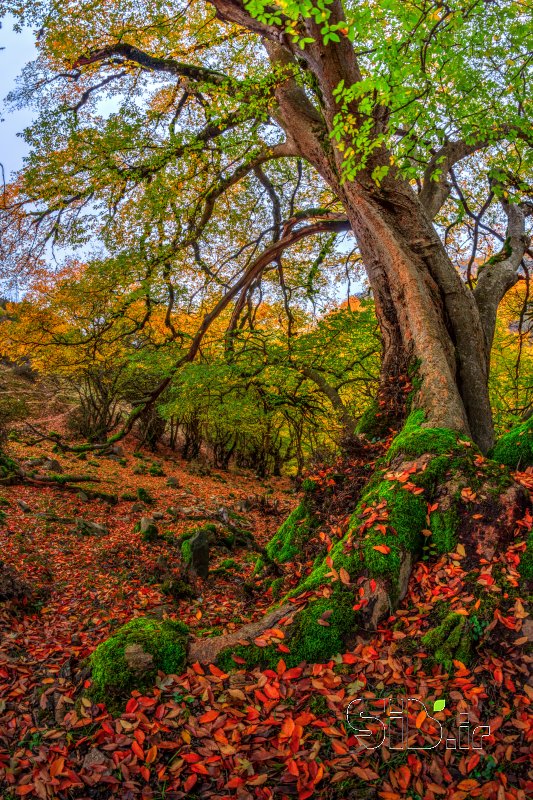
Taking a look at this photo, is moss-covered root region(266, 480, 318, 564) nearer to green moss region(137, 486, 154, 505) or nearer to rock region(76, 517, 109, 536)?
rock region(76, 517, 109, 536)

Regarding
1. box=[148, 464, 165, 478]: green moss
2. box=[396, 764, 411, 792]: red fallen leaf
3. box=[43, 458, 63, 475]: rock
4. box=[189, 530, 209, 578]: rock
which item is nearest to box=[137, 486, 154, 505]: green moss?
box=[43, 458, 63, 475]: rock

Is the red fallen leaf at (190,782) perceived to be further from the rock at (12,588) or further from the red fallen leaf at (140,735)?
the rock at (12,588)

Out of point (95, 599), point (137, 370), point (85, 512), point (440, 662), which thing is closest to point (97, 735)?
point (440, 662)

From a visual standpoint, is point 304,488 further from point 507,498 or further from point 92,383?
Result: point 92,383

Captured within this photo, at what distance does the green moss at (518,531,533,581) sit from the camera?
2.52m

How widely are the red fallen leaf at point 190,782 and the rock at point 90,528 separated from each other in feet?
16.5

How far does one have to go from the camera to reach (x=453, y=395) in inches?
164

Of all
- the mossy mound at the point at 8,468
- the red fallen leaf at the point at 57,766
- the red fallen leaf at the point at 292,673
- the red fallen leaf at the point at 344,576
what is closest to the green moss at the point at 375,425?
the red fallen leaf at the point at 344,576

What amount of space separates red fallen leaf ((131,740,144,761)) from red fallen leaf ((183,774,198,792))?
0.29 meters

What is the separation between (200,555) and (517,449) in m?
3.67

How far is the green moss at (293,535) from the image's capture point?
4.73m

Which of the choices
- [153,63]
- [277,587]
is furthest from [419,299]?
[153,63]

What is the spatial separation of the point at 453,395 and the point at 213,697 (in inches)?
128

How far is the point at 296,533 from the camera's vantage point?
15.9 ft
